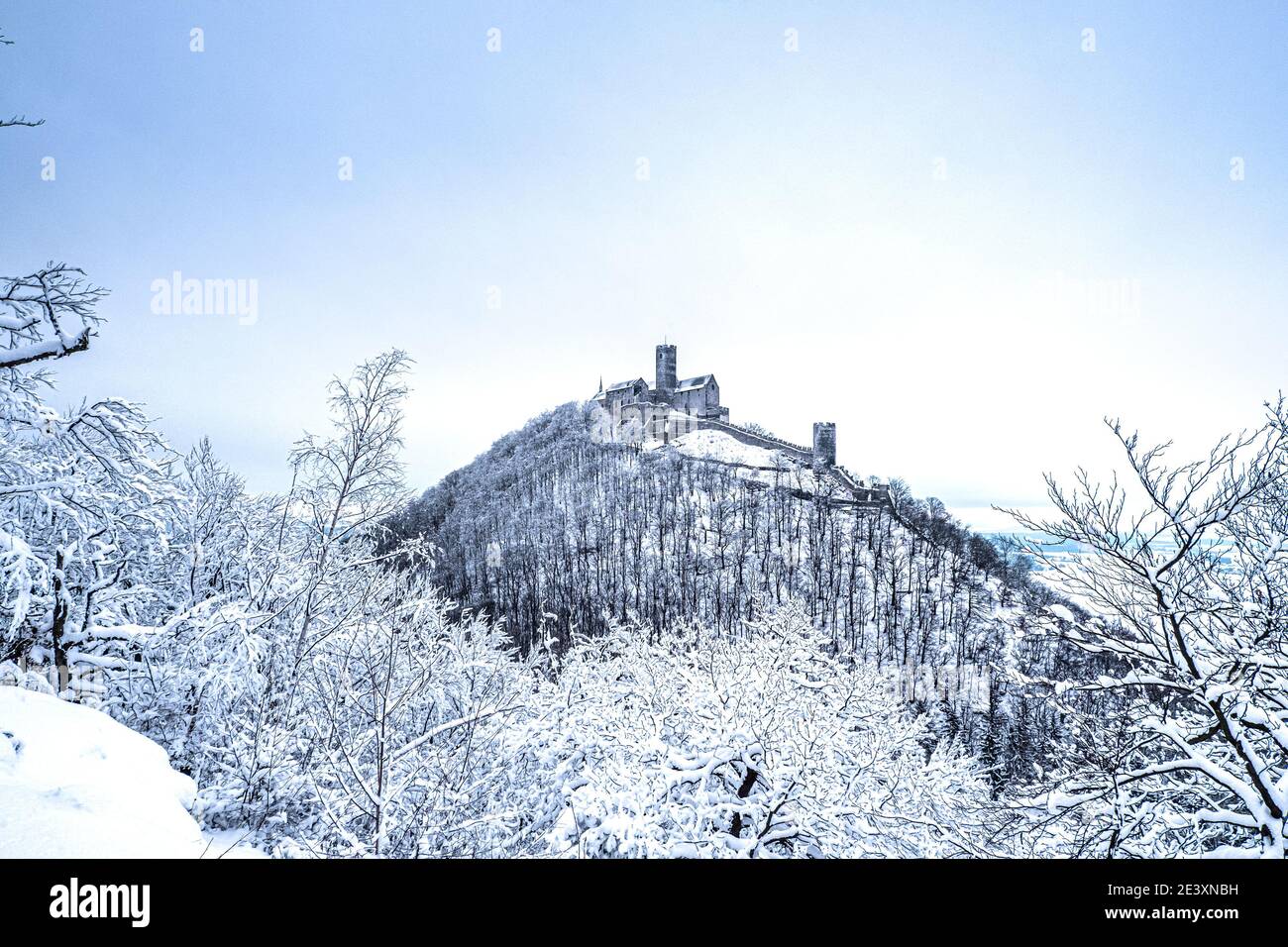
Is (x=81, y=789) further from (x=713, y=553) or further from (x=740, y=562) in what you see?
(x=713, y=553)

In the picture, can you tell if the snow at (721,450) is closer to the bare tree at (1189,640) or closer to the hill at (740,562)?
the hill at (740,562)

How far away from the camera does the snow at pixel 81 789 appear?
6.91 ft

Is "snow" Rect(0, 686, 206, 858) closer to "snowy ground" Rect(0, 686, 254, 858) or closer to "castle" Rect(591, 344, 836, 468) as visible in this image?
"snowy ground" Rect(0, 686, 254, 858)

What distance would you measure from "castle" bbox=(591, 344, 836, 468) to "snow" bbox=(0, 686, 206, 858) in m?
70.0

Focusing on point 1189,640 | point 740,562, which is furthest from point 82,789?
point 740,562

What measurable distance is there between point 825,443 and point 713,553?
71.3ft

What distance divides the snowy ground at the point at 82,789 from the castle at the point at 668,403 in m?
70.0

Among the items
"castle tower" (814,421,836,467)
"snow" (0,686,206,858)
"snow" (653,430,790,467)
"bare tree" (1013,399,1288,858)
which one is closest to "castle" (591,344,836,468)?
"snow" (653,430,790,467)

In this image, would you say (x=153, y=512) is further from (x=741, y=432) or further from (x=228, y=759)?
(x=741, y=432)

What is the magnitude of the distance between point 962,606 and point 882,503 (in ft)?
41.0

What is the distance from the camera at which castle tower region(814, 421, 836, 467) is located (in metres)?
62.5

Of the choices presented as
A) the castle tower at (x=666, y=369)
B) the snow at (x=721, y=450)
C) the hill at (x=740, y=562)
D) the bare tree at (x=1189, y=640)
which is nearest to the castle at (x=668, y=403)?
the castle tower at (x=666, y=369)

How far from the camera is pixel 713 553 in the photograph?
54906mm
